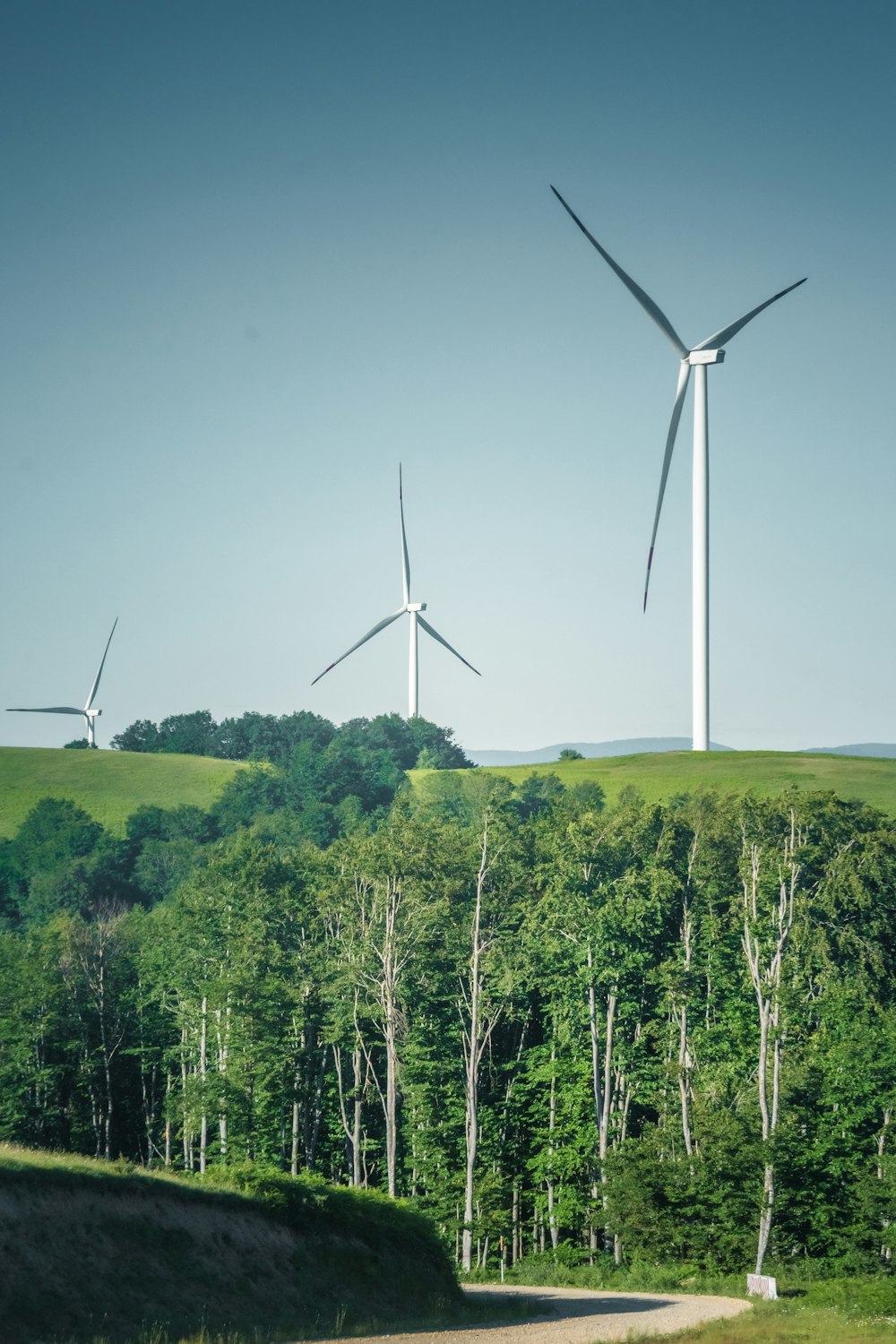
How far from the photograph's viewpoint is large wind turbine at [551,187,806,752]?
74250 millimetres

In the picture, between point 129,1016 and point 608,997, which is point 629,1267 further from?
point 129,1016

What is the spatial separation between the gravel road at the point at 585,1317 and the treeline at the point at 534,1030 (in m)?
13.0

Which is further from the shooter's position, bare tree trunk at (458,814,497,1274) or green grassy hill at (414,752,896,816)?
green grassy hill at (414,752,896,816)

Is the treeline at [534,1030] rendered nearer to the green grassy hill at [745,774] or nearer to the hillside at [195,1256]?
the hillside at [195,1256]

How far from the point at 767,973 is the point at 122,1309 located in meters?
41.2

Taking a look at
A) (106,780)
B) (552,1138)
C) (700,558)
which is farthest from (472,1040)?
(106,780)

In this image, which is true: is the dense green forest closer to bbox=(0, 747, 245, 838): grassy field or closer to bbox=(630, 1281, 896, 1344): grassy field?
bbox=(630, 1281, 896, 1344): grassy field

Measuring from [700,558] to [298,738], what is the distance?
11508 cm

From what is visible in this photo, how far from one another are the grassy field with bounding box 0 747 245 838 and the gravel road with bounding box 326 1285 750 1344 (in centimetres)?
10096

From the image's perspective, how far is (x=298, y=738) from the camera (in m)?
183

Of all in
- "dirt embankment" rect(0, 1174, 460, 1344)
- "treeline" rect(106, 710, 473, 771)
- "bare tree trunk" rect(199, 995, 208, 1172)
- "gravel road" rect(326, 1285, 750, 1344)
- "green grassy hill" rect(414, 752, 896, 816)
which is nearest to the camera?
"dirt embankment" rect(0, 1174, 460, 1344)

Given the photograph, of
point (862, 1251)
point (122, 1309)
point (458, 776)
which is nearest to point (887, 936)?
point (862, 1251)

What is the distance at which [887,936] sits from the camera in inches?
3024

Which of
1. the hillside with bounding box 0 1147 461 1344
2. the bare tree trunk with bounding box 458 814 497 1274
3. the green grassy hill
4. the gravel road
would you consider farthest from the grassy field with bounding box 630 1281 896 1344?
the green grassy hill
